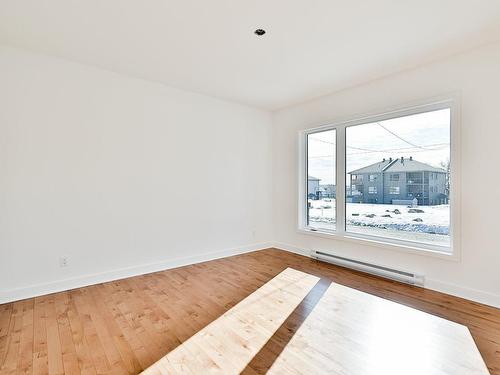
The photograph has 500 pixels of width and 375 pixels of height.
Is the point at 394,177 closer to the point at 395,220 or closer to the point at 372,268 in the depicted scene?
the point at 395,220

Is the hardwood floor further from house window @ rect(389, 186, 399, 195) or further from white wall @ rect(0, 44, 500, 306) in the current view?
house window @ rect(389, 186, 399, 195)

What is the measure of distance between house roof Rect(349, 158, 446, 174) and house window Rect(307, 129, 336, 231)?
1.72 ft

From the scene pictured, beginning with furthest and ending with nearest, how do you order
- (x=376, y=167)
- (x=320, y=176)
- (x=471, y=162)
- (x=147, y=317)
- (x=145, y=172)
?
(x=320, y=176), (x=376, y=167), (x=145, y=172), (x=471, y=162), (x=147, y=317)

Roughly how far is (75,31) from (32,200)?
1873mm

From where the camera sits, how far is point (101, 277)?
11.1ft

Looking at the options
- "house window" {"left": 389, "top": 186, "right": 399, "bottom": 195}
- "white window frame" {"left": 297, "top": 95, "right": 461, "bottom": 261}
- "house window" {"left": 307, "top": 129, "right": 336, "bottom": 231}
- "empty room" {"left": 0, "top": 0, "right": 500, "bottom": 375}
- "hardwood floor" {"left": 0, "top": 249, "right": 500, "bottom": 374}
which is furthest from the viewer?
"house window" {"left": 307, "top": 129, "right": 336, "bottom": 231}

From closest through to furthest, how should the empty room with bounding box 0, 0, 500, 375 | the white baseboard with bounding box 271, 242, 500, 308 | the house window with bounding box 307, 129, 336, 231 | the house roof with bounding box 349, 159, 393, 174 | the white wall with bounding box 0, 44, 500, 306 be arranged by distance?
1. the empty room with bounding box 0, 0, 500, 375
2. the white baseboard with bounding box 271, 242, 500, 308
3. the white wall with bounding box 0, 44, 500, 306
4. the house roof with bounding box 349, 159, 393, 174
5. the house window with bounding box 307, 129, 336, 231

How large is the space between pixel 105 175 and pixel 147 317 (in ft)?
6.23

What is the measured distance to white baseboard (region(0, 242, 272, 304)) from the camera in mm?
2865

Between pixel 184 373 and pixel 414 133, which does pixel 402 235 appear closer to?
pixel 414 133

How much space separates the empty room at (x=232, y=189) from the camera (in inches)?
85.0

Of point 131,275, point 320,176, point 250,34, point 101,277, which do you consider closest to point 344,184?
point 320,176

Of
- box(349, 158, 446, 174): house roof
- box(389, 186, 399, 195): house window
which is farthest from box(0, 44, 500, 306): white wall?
box(389, 186, 399, 195): house window

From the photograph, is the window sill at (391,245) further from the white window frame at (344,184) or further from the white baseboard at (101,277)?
the white baseboard at (101,277)
